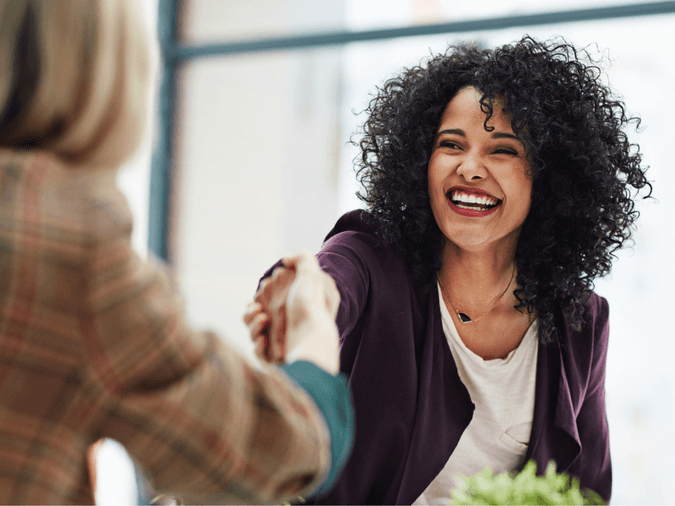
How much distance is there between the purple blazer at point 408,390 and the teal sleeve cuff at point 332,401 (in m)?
0.51

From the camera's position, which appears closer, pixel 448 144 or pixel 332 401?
pixel 332 401

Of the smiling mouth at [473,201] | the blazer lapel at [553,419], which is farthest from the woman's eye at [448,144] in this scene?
the blazer lapel at [553,419]

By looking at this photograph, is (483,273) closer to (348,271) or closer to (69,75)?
(348,271)

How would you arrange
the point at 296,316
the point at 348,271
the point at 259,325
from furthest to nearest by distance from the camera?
the point at 348,271
the point at 259,325
the point at 296,316

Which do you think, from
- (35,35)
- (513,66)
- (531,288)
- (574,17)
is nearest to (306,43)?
(574,17)

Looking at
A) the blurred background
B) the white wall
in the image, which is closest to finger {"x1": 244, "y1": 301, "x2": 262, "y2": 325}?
the blurred background

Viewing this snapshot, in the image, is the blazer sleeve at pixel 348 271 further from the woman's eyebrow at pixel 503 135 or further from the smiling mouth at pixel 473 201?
the woman's eyebrow at pixel 503 135

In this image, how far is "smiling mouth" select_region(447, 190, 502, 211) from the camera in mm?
1501

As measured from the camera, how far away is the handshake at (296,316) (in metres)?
0.84

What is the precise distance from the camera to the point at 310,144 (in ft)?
10.8

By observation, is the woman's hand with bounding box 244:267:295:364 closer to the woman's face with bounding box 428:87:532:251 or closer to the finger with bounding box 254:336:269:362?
the finger with bounding box 254:336:269:362

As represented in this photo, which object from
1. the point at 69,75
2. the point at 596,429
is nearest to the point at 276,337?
the point at 69,75

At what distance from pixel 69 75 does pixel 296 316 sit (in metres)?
0.48

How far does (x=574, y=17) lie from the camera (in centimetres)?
256
